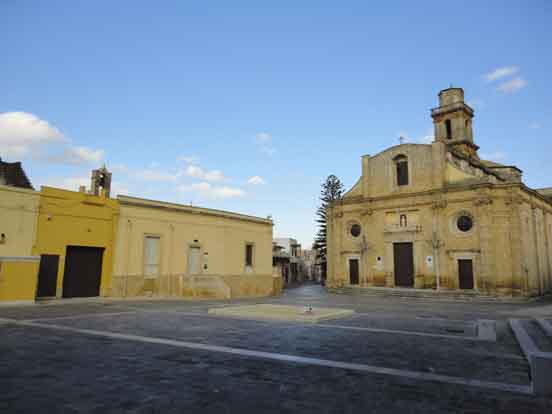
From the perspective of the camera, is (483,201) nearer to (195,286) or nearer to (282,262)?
(195,286)

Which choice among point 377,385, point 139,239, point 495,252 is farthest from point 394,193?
point 377,385

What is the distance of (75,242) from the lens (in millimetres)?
21656

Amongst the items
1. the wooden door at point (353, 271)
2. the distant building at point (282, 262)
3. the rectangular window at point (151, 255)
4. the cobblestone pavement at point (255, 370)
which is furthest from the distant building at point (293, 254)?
the cobblestone pavement at point (255, 370)

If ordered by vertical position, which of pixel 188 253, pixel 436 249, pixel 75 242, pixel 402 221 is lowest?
pixel 188 253

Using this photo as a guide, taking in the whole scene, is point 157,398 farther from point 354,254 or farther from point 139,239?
point 354,254

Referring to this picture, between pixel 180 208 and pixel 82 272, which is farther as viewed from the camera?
pixel 180 208

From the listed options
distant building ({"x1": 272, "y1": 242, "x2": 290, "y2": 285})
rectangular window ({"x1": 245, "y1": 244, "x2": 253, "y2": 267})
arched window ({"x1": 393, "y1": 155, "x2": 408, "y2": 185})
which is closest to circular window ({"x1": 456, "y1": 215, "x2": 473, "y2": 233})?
arched window ({"x1": 393, "y1": 155, "x2": 408, "y2": 185})

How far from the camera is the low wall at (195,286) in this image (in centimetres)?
2322

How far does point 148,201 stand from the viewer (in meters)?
25.0

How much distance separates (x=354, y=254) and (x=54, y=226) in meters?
25.5

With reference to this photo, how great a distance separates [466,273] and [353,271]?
33.3 feet

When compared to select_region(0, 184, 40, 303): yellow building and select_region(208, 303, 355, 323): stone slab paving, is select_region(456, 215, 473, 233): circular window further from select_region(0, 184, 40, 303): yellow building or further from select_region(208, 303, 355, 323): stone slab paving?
select_region(0, 184, 40, 303): yellow building

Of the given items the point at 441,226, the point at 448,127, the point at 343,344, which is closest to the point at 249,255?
the point at 441,226

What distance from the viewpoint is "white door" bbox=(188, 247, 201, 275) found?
26.8m
